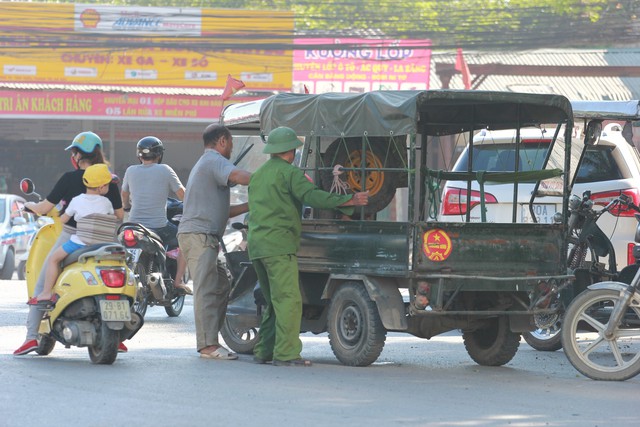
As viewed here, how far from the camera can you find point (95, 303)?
29.2 ft

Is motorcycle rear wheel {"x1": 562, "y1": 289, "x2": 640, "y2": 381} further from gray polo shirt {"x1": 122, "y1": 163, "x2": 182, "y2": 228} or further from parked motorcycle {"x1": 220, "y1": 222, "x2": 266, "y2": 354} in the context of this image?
gray polo shirt {"x1": 122, "y1": 163, "x2": 182, "y2": 228}

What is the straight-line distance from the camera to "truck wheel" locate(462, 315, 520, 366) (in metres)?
9.44

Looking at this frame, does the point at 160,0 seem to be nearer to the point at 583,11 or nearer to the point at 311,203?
the point at 583,11

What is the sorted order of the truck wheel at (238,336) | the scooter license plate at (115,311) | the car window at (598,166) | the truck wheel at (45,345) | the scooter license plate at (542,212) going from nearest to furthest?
the scooter license plate at (115,311), the truck wheel at (45,345), the truck wheel at (238,336), the scooter license plate at (542,212), the car window at (598,166)

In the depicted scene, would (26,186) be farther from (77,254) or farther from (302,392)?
(302,392)

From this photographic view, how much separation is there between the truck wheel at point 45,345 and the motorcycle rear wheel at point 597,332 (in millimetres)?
3825

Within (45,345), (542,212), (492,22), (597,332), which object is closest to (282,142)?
(45,345)

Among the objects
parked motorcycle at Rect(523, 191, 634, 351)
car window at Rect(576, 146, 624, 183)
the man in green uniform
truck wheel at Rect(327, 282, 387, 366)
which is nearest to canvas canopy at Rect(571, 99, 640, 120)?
parked motorcycle at Rect(523, 191, 634, 351)

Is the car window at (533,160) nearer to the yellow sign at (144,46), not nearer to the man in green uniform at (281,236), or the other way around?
the man in green uniform at (281,236)

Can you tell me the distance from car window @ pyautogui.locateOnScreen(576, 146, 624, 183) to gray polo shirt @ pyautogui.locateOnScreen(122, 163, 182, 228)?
12.9ft

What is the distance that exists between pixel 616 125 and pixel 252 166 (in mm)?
3569

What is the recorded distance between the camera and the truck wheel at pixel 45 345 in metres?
9.33

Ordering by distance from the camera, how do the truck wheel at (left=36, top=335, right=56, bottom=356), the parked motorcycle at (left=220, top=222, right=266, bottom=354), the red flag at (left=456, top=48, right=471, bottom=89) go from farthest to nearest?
the red flag at (left=456, top=48, right=471, bottom=89) → the parked motorcycle at (left=220, top=222, right=266, bottom=354) → the truck wheel at (left=36, top=335, right=56, bottom=356)

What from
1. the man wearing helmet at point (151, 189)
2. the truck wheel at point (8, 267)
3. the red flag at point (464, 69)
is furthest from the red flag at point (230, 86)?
the red flag at point (464, 69)
